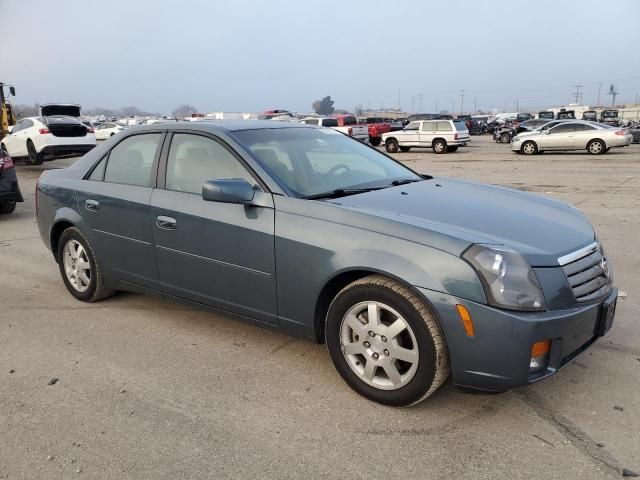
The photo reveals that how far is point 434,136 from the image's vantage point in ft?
83.4

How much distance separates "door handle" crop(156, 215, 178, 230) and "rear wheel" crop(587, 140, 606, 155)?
22016 mm

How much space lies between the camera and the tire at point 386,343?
2.83m

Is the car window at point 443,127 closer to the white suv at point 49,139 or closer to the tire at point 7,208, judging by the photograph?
the white suv at point 49,139

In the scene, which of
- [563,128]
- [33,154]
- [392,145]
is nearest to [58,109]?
[33,154]

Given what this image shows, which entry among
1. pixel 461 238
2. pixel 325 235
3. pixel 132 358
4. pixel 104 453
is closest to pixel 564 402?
pixel 461 238

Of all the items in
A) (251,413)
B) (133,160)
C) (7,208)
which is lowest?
(251,413)

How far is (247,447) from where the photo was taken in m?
2.75

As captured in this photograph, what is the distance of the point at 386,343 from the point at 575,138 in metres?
22.4

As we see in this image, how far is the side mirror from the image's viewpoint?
336 cm

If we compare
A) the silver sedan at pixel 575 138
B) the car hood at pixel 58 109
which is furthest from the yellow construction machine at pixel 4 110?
the silver sedan at pixel 575 138

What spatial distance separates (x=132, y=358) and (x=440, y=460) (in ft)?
7.20

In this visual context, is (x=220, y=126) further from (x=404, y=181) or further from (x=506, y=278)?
(x=506, y=278)

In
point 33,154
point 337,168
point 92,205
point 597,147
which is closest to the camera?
point 337,168

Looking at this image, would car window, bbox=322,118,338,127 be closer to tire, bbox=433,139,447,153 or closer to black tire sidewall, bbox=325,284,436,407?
tire, bbox=433,139,447,153
